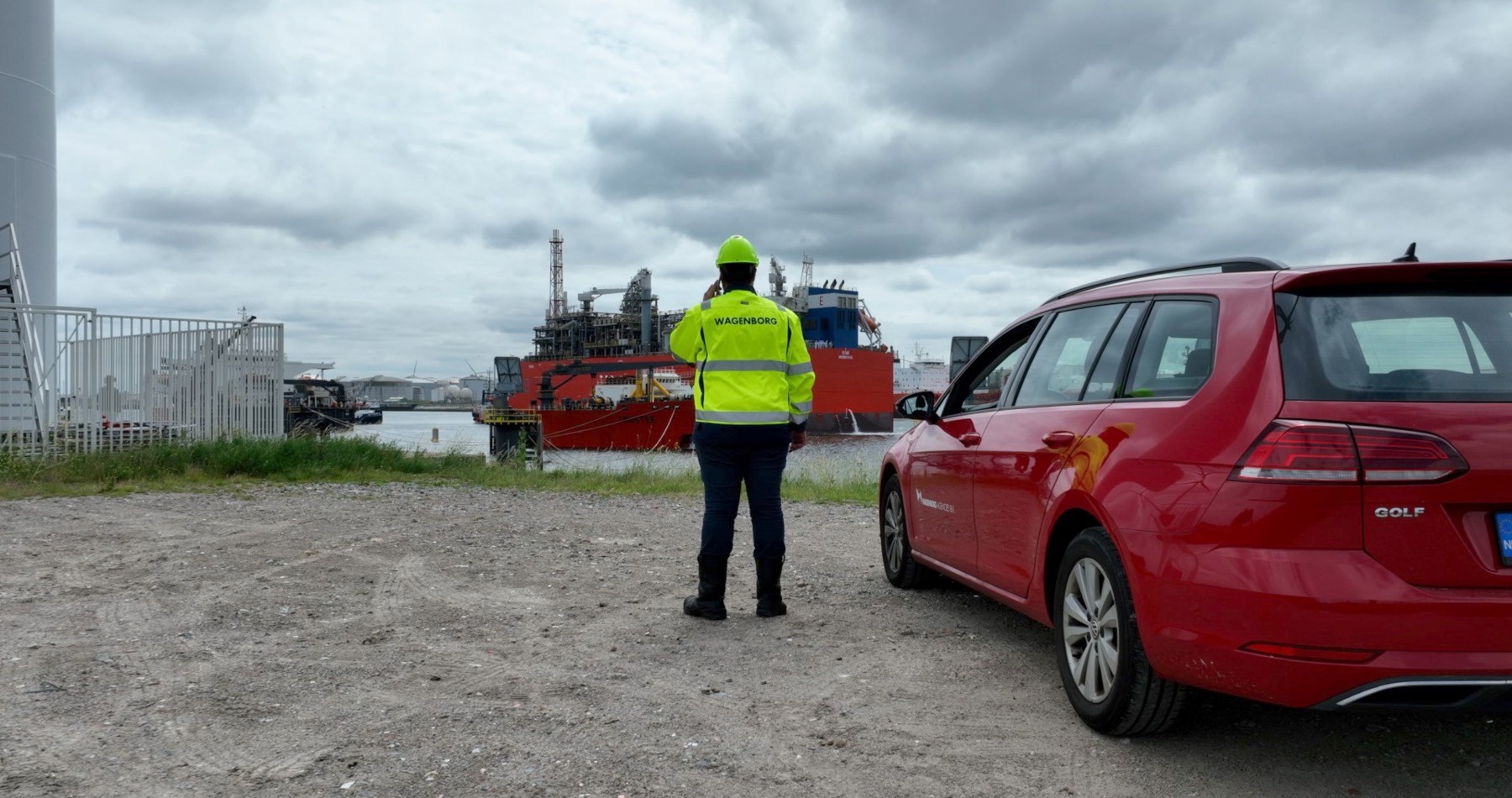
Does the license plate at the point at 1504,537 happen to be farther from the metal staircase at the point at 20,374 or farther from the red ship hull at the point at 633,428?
the red ship hull at the point at 633,428

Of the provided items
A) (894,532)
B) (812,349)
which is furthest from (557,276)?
(894,532)

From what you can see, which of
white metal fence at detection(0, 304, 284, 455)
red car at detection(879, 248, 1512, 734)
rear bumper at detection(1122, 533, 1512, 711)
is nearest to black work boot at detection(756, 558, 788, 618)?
red car at detection(879, 248, 1512, 734)

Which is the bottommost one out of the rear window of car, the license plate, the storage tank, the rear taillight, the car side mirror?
the license plate

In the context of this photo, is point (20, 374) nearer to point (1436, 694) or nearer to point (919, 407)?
point (919, 407)

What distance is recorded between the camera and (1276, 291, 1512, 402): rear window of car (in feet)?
9.30

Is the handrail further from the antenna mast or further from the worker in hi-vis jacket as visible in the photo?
the antenna mast

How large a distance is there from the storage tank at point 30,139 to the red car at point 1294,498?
823 inches

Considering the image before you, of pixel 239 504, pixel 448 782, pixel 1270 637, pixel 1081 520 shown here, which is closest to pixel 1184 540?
pixel 1270 637

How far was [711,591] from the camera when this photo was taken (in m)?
5.36

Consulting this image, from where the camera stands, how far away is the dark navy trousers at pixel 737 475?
206 inches

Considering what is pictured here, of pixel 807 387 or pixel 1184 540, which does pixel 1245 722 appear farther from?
pixel 807 387

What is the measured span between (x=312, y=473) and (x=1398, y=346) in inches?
478

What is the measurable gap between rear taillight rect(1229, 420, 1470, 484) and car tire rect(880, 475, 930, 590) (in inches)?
119

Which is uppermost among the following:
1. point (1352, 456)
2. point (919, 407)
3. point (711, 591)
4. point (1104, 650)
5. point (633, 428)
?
point (919, 407)
